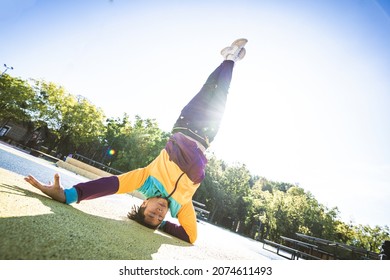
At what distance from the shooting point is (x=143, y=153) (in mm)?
27422

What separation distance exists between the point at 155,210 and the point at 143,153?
84.1 feet

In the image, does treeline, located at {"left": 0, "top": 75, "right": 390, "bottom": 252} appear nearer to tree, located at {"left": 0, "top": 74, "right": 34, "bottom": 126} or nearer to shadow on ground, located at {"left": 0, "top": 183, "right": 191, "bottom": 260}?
tree, located at {"left": 0, "top": 74, "right": 34, "bottom": 126}

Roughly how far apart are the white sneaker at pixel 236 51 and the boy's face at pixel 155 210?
2.62m

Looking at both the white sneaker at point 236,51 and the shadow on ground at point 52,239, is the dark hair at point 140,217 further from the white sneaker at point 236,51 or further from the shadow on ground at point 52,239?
the white sneaker at point 236,51

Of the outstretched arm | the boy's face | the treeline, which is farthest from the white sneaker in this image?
the treeline

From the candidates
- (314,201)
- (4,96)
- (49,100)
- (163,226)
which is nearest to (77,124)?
(49,100)

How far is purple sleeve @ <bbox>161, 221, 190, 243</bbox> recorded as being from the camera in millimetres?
2840

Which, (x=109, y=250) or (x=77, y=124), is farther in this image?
(x=77, y=124)

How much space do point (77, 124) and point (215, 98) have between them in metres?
27.5

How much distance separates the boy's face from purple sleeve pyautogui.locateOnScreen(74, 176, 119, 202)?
51 centimetres

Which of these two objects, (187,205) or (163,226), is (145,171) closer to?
(187,205)

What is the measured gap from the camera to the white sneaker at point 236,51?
3.59 m

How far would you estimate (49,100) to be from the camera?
2428 cm

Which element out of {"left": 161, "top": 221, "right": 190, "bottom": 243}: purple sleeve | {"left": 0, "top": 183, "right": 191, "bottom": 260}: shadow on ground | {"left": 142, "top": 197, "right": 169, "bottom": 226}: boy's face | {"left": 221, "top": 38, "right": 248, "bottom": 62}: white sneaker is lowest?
{"left": 161, "top": 221, "right": 190, "bottom": 243}: purple sleeve
